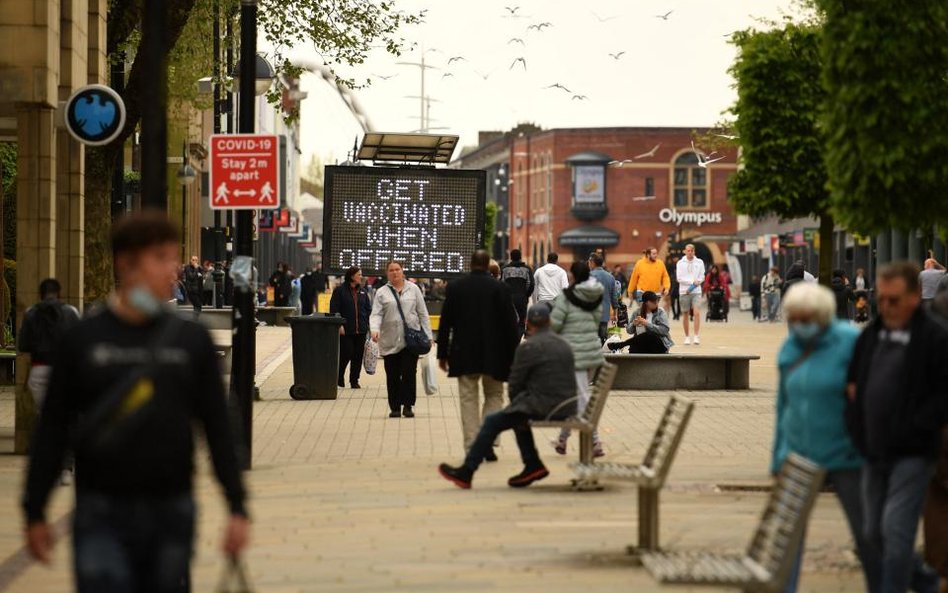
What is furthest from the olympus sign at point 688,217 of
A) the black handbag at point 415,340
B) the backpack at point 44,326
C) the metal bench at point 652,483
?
the metal bench at point 652,483

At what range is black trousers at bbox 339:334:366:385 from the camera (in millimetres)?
25688

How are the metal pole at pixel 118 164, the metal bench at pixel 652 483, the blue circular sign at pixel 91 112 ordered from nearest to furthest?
1. the metal bench at pixel 652 483
2. the blue circular sign at pixel 91 112
3. the metal pole at pixel 118 164

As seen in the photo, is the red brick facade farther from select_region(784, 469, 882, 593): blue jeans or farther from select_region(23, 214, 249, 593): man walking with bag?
select_region(23, 214, 249, 593): man walking with bag

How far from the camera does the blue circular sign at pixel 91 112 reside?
16609 millimetres

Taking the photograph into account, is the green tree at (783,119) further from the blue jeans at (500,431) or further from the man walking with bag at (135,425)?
the man walking with bag at (135,425)

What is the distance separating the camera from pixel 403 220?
3083 cm

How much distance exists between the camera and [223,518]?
12.4 metres

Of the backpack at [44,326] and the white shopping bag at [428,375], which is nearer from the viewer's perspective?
the backpack at [44,326]

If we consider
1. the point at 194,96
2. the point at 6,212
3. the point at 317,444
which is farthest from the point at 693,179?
the point at 317,444

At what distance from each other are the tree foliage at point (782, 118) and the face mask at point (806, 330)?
8.24 m

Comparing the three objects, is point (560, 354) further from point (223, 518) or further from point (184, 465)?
point (184, 465)

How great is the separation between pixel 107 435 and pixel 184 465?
258 mm

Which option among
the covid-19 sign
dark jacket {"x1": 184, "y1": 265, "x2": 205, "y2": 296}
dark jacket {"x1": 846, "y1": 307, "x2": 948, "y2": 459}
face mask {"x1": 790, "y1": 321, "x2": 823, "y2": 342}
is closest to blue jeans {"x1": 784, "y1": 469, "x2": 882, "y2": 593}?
dark jacket {"x1": 846, "y1": 307, "x2": 948, "y2": 459}

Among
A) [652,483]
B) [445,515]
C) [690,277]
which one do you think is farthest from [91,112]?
[690,277]
